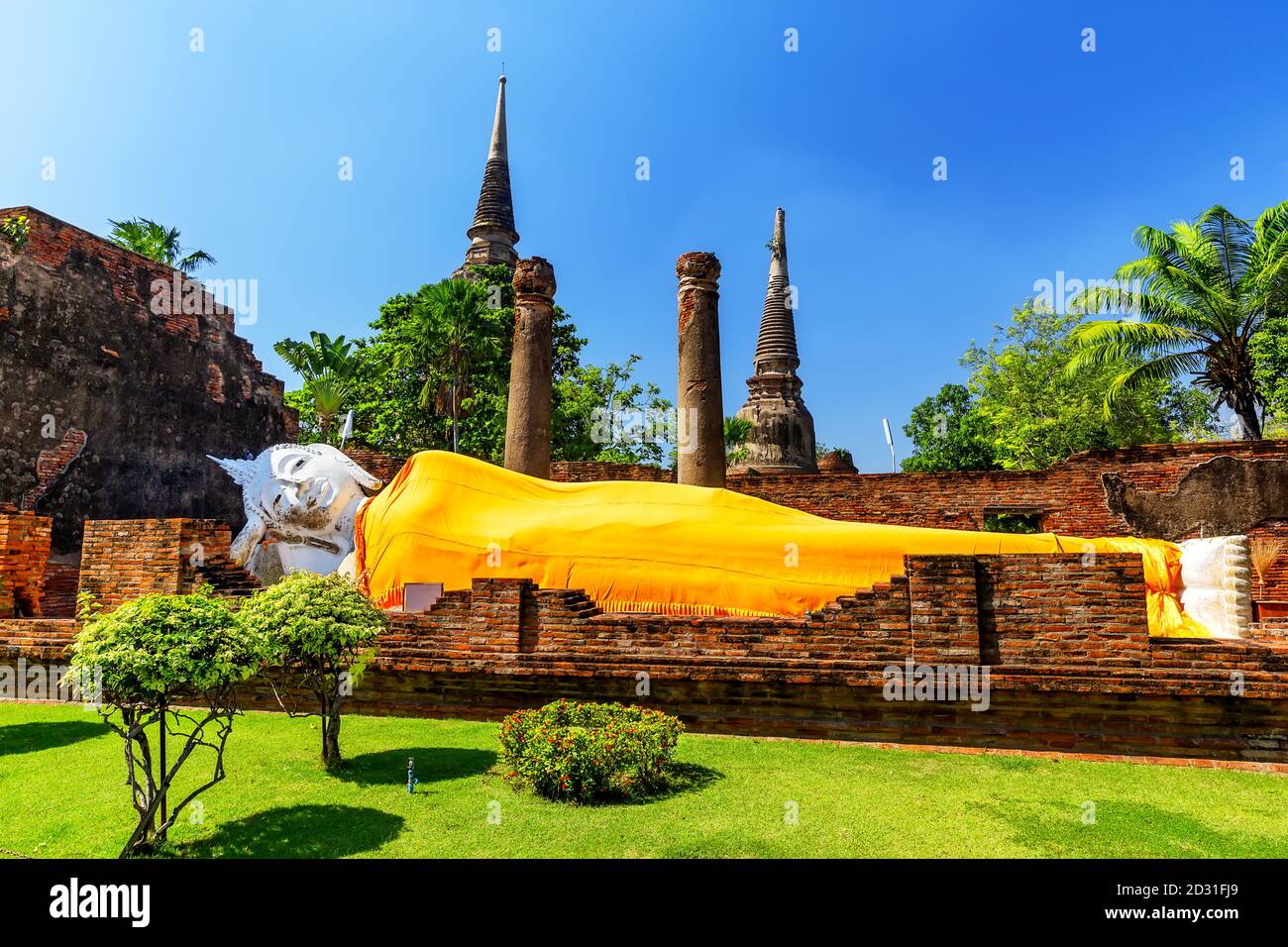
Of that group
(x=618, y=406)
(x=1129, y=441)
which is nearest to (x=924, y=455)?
(x=1129, y=441)

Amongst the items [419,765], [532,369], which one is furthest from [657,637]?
[532,369]

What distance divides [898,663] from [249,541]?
723 cm

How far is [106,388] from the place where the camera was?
1254 cm

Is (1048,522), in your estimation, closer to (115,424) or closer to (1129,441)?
(1129,441)

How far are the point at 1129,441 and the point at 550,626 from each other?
Answer: 21.6 meters

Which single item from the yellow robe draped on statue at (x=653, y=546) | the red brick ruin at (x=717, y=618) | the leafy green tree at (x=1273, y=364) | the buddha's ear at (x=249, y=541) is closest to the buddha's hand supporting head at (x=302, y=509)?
the buddha's ear at (x=249, y=541)

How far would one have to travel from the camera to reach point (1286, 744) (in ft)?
17.9

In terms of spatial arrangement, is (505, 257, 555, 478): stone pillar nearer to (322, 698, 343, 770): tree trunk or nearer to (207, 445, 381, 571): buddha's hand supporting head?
(207, 445, 381, 571): buddha's hand supporting head

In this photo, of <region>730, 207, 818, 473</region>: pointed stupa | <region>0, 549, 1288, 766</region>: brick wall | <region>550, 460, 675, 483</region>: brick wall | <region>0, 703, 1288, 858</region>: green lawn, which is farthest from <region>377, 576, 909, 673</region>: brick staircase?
<region>730, 207, 818, 473</region>: pointed stupa

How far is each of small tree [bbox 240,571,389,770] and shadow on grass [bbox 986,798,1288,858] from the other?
4.28m

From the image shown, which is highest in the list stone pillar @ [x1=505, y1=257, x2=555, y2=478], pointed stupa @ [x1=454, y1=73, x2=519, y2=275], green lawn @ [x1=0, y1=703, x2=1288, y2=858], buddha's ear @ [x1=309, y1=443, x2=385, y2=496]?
pointed stupa @ [x1=454, y1=73, x2=519, y2=275]

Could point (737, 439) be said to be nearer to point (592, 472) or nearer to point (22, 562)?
point (592, 472)

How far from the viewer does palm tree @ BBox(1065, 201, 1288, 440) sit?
17203 mm

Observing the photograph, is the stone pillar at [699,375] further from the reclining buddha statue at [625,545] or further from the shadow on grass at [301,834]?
the shadow on grass at [301,834]
